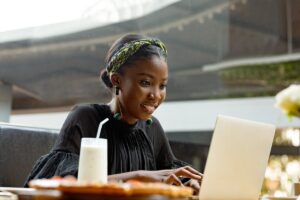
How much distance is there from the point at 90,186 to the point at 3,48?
15.6ft

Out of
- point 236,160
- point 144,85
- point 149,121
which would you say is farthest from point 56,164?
point 236,160

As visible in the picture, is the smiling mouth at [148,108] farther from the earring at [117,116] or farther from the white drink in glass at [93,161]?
the white drink in glass at [93,161]

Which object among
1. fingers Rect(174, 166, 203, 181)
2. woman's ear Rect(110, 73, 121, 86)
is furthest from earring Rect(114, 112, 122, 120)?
fingers Rect(174, 166, 203, 181)

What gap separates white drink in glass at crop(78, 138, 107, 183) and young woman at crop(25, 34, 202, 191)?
0.31 m

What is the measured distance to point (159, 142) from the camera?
2.15m

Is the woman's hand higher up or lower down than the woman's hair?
lower down

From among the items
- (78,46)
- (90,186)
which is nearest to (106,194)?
(90,186)

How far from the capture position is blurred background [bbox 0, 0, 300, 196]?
550cm

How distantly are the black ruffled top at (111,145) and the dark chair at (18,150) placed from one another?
29 cm

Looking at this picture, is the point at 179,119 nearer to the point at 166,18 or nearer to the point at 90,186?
the point at 166,18

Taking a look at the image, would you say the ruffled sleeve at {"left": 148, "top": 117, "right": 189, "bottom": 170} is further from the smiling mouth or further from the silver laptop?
the silver laptop

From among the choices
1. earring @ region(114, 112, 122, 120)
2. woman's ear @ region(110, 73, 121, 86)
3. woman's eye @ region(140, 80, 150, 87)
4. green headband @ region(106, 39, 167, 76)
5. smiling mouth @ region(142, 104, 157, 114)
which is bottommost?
earring @ region(114, 112, 122, 120)

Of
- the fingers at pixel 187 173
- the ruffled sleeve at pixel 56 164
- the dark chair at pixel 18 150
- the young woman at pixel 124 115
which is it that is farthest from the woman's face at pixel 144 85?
the dark chair at pixel 18 150

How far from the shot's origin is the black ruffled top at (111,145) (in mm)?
1674
